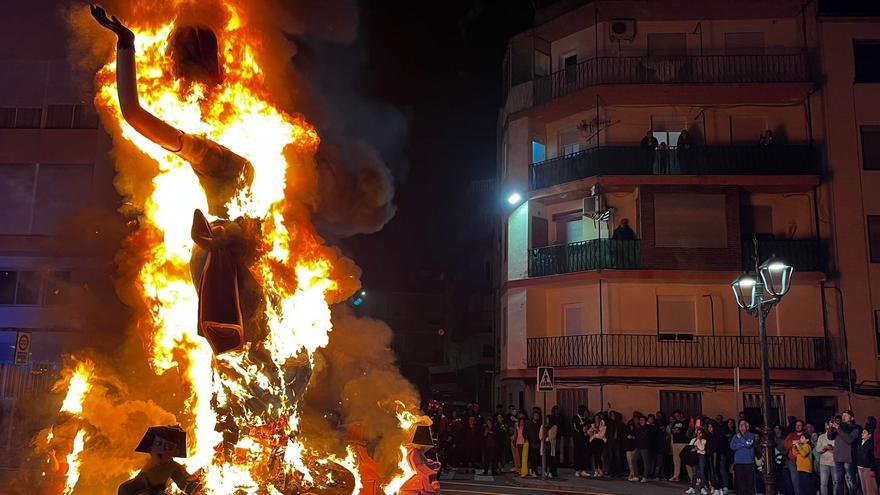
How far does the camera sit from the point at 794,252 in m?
26.9

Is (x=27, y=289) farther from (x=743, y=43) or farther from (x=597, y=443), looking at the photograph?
(x=743, y=43)

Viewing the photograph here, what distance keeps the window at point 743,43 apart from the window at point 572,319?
1142cm

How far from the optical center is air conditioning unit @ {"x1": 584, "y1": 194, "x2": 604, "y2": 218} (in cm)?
2802

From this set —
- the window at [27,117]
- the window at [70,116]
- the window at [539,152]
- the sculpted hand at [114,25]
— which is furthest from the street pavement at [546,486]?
the window at [27,117]

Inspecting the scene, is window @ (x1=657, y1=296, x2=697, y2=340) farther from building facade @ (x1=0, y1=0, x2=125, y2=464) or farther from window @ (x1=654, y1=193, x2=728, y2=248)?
building facade @ (x1=0, y1=0, x2=125, y2=464)

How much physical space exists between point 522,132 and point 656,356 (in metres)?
10.4

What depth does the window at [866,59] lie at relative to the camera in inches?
1086

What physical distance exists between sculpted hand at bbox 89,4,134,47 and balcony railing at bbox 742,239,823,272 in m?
23.7

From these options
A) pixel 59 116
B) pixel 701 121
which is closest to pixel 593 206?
pixel 701 121

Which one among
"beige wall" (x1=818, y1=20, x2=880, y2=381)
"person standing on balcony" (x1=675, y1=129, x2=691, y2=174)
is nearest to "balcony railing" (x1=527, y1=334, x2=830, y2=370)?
"beige wall" (x1=818, y1=20, x2=880, y2=381)

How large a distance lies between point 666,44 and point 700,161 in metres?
5.18

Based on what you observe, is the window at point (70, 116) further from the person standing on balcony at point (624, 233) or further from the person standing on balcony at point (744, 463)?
the person standing on balcony at point (744, 463)

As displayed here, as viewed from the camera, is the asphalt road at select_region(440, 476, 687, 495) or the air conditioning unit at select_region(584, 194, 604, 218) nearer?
the asphalt road at select_region(440, 476, 687, 495)

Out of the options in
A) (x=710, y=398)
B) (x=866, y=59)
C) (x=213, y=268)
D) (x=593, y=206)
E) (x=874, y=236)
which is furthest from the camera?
(x=593, y=206)
